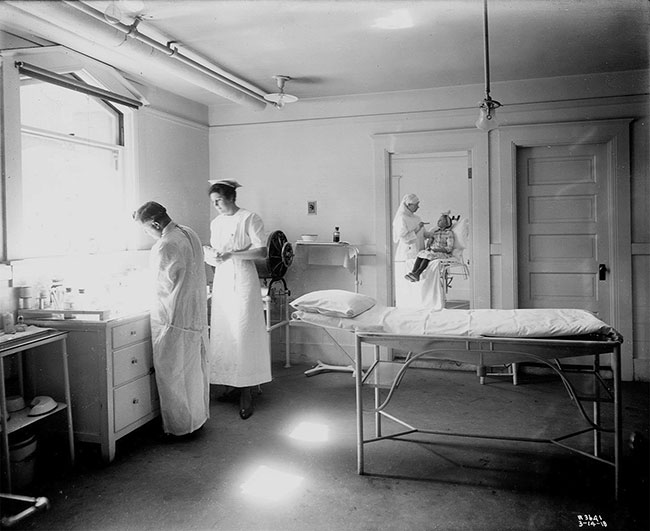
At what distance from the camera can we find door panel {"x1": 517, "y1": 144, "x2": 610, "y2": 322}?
17.7 ft

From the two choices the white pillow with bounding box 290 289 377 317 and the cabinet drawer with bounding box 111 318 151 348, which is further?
the white pillow with bounding box 290 289 377 317

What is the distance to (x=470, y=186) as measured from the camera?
5613 millimetres

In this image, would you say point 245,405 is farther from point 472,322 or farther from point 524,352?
point 524,352

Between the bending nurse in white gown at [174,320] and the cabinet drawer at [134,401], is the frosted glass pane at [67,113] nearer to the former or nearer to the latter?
the bending nurse in white gown at [174,320]

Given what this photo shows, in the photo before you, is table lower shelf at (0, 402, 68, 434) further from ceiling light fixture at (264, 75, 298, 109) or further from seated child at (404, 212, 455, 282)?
seated child at (404, 212, 455, 282)

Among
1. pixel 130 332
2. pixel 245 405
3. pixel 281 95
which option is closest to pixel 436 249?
pixel 281 95

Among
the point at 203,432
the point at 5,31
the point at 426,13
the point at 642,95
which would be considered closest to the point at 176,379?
the point at 203,432

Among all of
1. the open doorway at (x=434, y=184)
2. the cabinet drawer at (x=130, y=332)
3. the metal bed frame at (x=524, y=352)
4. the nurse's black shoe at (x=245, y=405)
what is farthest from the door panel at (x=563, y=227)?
the cabinet drawer at (x=130, y=332)

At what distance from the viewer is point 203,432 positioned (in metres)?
3.99

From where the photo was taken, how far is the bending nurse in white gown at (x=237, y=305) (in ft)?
14.3

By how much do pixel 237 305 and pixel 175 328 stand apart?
2.38 ft

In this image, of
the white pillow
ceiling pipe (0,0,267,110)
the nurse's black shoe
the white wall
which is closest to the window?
ceiling pipe (0,0,267,110)

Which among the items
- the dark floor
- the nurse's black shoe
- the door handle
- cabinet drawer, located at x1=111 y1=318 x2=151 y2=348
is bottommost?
the dark floor

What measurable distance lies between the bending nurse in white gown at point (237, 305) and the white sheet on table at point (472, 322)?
74 centimetres
